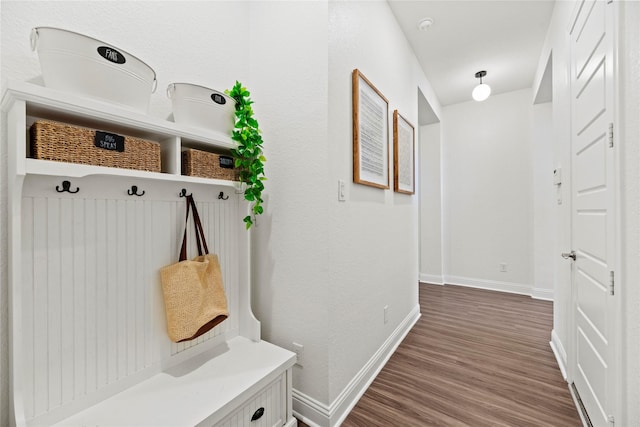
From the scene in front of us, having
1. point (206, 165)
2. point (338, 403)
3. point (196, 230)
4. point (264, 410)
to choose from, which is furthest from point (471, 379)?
point (206, 165)

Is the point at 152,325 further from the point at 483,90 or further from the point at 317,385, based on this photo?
the point at 483,90

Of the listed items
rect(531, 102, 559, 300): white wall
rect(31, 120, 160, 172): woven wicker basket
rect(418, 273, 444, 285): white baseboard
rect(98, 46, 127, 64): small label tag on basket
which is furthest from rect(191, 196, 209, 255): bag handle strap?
rect(531, 102, 559, 300): white wall

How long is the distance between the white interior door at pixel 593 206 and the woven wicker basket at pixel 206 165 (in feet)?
5.46

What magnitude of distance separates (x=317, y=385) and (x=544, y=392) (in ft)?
4.81

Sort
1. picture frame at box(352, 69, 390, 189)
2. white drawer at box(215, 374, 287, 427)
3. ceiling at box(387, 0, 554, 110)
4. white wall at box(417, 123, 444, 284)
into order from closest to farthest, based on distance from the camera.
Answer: white drawer at box(215, 374, 287, 427)
picture frame at box(352, 69, 390, 189)
ceiling at box(387, 0, 554, 110)
white wall at box(417, 123, 444, 284)

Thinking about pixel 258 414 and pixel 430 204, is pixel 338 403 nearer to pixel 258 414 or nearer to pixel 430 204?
pixel 258 414

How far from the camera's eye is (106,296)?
1029 mm

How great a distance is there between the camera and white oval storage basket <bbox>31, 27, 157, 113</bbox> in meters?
0.82

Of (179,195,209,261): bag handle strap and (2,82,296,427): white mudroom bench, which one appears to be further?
(179,195,209,261): bag handle strap

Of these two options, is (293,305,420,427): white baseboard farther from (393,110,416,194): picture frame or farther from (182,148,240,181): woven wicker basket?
(393,110,416,194): picture frame

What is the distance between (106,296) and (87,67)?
797mm

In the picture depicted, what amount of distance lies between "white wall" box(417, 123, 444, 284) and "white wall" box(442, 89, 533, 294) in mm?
178

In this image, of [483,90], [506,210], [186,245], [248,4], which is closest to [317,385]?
[186,245]

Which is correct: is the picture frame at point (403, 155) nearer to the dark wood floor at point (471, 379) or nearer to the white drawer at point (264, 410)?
the dark wood floor at point (471, 379)
